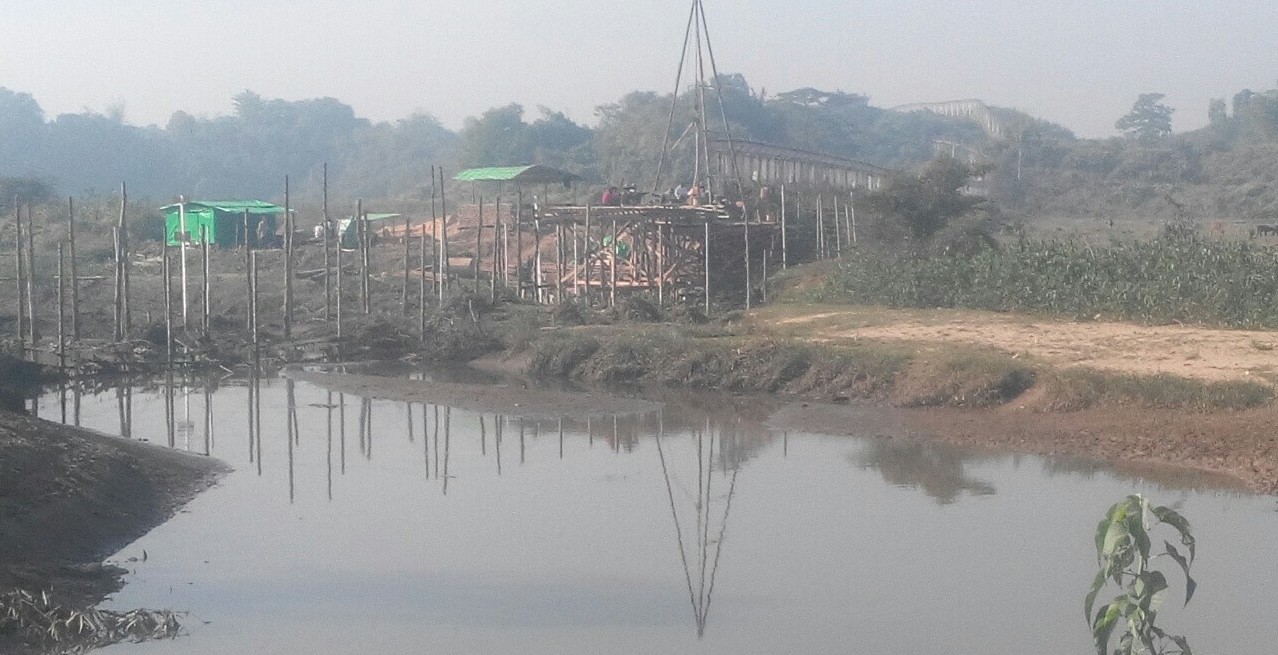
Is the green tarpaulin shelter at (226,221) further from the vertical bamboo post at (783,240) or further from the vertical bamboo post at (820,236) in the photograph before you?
the vertical bamboo post at (820,236)

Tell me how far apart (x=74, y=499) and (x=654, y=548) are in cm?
458

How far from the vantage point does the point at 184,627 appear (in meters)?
9.04

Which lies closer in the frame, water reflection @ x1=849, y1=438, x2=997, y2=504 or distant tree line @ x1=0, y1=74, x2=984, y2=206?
water reflection @ x1=849, y1=438, x2=997, y2=504

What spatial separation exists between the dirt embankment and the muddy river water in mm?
283

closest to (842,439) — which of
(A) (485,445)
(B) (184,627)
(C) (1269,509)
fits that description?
(A) (485,445)

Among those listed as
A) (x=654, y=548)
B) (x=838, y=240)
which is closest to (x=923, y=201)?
(x=838, y=240)

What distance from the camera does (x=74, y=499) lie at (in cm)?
1133

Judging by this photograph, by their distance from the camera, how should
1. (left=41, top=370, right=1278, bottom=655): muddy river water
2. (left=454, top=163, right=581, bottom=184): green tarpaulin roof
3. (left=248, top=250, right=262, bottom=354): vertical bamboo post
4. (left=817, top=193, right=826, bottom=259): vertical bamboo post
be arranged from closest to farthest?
(left=41, top=370, right=1278, bottom=655): muddy river water < (left=248, top=250, right=262, bottom=354): vertical bamboo post < (left=817, top=193, right=826, bottom=259): vertical bamboo post < (left=454, top=163, right=581, bottom=184): green tarpaulin roof

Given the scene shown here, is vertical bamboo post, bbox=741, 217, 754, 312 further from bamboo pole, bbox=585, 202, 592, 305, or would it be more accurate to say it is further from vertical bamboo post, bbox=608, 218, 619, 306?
bamboo pole, bbox=585, 202, 592, 305

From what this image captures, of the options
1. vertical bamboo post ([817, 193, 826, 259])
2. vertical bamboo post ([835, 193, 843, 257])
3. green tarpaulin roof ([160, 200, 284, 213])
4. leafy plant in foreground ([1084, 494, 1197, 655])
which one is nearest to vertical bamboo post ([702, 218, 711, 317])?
vertical bamboo post ([817, 193, 826, 259])

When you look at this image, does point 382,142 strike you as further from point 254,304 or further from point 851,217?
point 254,304

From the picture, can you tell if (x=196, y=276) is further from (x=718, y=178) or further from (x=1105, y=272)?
(x=1105, y=272)

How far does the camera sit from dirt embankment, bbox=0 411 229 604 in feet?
32.0

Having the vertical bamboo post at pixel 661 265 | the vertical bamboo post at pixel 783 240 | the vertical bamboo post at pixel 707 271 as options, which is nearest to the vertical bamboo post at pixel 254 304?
the vertical bamboo post at pixel 661 265
